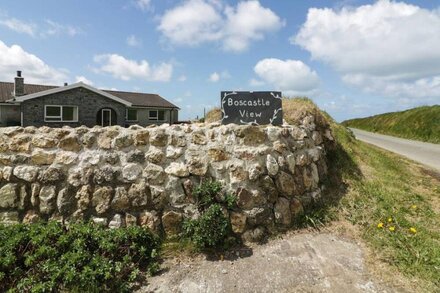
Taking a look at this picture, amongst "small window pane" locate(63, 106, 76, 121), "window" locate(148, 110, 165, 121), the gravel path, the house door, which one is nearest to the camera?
the gravel path

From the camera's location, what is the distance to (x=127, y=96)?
109 feet

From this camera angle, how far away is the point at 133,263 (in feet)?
14.2

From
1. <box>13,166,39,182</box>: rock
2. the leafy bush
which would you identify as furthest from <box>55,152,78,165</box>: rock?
the leafy bush

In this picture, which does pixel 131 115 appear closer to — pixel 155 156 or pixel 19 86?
pixel 19 86

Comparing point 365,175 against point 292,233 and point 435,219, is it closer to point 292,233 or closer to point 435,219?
point 435,219

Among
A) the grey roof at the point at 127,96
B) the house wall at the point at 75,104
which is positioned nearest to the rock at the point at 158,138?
the house wall at the point at 75,104

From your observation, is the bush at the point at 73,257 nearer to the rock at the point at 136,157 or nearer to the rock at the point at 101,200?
the rock at the point at 101,200

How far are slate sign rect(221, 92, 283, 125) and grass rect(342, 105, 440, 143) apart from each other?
2326cm

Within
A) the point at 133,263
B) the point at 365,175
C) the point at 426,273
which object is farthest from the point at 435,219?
the point at 133,263

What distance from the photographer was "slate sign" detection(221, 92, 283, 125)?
5.98 meters

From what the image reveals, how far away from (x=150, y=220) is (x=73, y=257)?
1345 millimetres

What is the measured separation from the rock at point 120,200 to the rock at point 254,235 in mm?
2078

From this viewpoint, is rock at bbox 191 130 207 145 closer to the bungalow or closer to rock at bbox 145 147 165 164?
rock at bbox 145 147 165 164

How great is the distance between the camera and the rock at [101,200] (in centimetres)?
496
